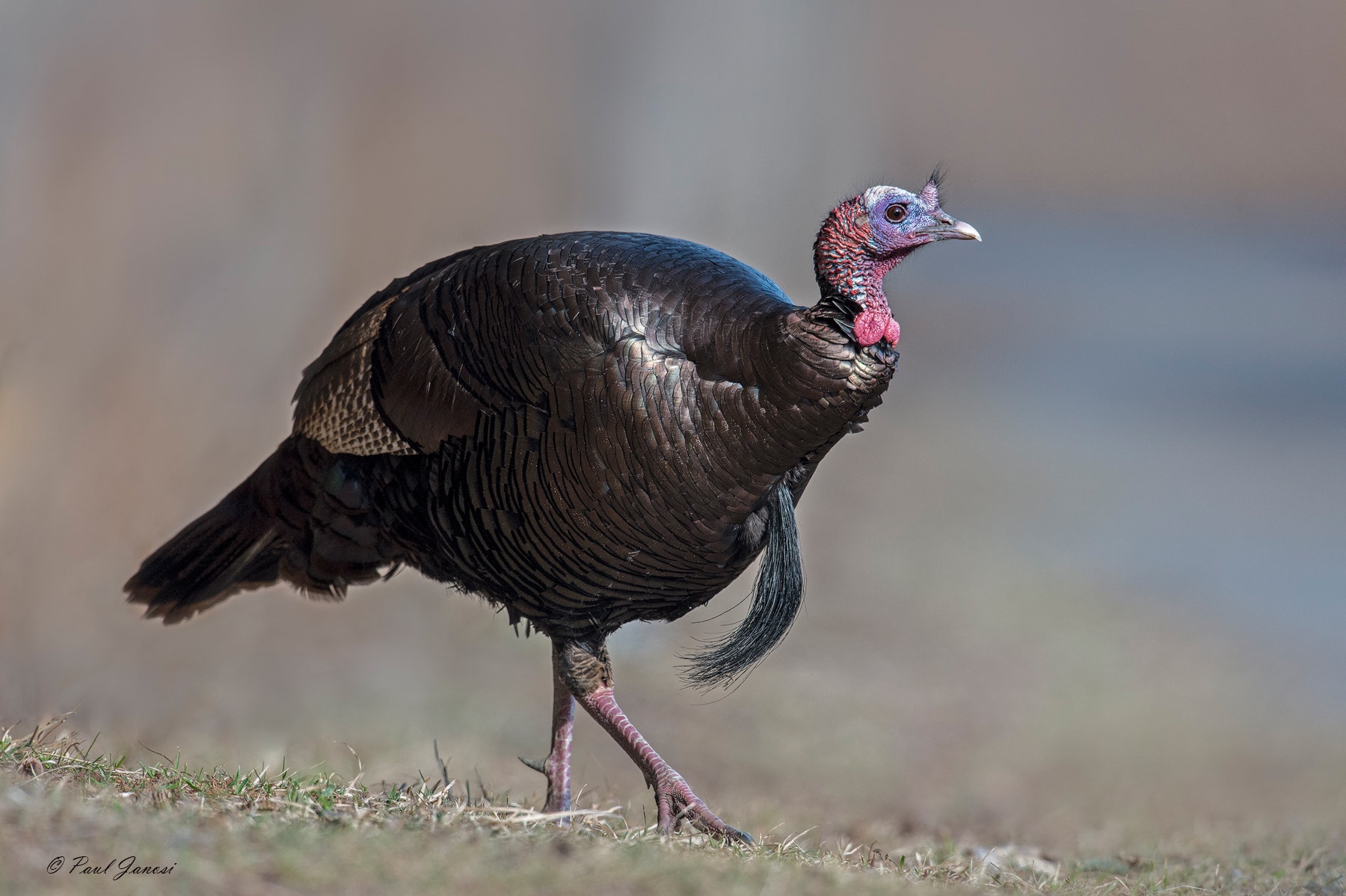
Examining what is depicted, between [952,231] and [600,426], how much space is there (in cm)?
116

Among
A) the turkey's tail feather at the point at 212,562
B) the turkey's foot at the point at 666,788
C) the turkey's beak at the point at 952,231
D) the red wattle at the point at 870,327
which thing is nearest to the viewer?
the red wattle at the point at 870,327

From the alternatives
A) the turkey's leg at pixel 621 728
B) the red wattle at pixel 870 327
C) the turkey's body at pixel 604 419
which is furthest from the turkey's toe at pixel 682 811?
the red wattle at pixel 870 327

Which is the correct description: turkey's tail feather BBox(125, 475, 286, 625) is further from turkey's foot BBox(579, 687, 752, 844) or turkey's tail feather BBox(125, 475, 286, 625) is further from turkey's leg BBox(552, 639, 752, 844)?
turkey's foot BBox(579, 687, 752, 844)

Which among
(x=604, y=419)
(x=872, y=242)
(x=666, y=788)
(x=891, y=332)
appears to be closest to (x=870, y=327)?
(x=891, y=332)

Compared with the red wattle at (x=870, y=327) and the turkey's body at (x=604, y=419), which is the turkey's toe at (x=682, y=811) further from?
the red wattle at (x=870, y=327)

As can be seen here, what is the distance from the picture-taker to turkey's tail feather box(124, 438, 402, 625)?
4.19m

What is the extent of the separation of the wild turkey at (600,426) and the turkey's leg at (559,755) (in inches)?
0.5

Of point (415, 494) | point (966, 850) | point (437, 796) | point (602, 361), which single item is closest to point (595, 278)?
point (602, 361)

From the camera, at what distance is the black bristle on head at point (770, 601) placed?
3.82m

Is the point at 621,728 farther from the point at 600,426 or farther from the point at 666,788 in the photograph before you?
the point at 600,426

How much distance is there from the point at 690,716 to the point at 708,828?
326cm

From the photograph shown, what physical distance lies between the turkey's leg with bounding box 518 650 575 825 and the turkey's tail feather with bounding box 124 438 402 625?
0.73 meters

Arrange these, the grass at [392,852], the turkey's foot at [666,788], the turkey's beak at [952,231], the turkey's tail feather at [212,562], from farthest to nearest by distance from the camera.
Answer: the turkey's tail feather at [212,562] → the turkey's foot at [666,788] → the turkey's beak at [952,231] → the grass at [392,852]

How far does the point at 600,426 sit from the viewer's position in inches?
138
